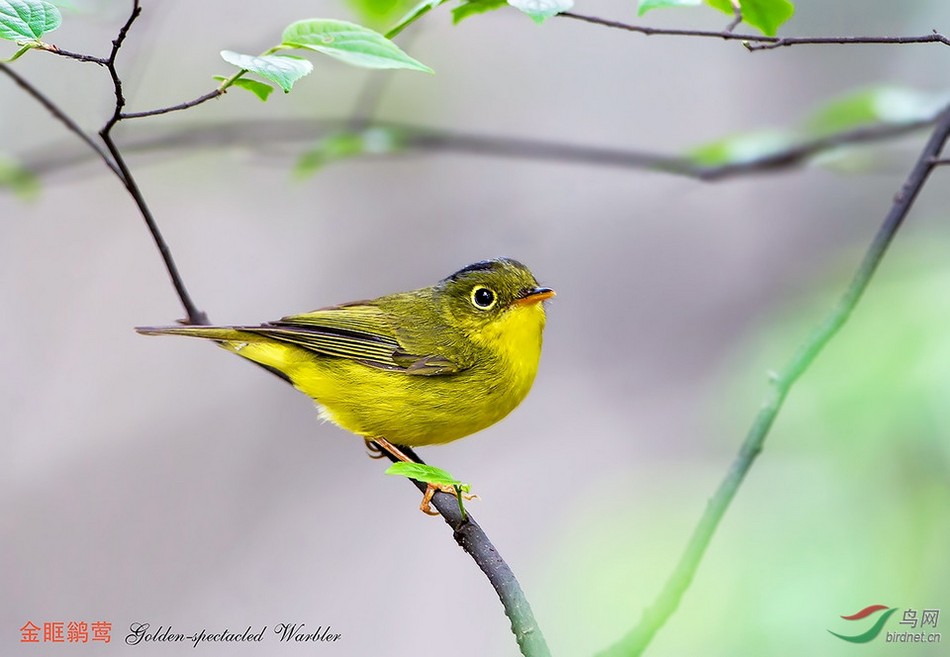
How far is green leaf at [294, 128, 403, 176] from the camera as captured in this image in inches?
151

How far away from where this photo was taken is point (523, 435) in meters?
7.17

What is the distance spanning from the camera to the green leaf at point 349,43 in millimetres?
2121

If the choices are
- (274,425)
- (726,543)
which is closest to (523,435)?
(274,425)

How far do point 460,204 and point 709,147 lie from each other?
406cm

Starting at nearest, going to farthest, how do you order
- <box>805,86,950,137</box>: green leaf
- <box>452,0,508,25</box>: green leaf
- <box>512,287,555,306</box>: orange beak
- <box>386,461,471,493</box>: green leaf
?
<box>386,461,471,493</box>: green leaf < <box>452,0,508,25</box>: green leaf < <box>512,287,555,306</box>: orange beak < <box>805,86,950,137</box>: green leaf

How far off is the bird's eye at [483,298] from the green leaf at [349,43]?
1.66 metres

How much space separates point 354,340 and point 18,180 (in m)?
1.49

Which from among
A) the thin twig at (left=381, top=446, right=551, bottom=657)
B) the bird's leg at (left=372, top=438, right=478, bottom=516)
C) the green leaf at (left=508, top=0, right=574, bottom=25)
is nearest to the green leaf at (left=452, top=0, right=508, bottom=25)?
the green leaf at (left=508, top=0, right=574, bottom=25)

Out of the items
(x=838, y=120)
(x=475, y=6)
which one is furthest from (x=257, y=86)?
(x=838, y=120)

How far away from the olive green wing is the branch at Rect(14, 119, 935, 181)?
2.61ft

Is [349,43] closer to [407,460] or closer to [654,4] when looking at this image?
[654,4]

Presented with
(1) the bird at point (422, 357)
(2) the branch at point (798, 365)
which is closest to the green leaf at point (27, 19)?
(1) the bird at point (422, 357)

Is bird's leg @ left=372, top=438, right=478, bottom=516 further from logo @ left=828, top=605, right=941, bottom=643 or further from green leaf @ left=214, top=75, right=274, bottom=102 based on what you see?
logo @ left=828, top=605, right=941, bottom=643

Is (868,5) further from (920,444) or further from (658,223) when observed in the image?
(920,444)
